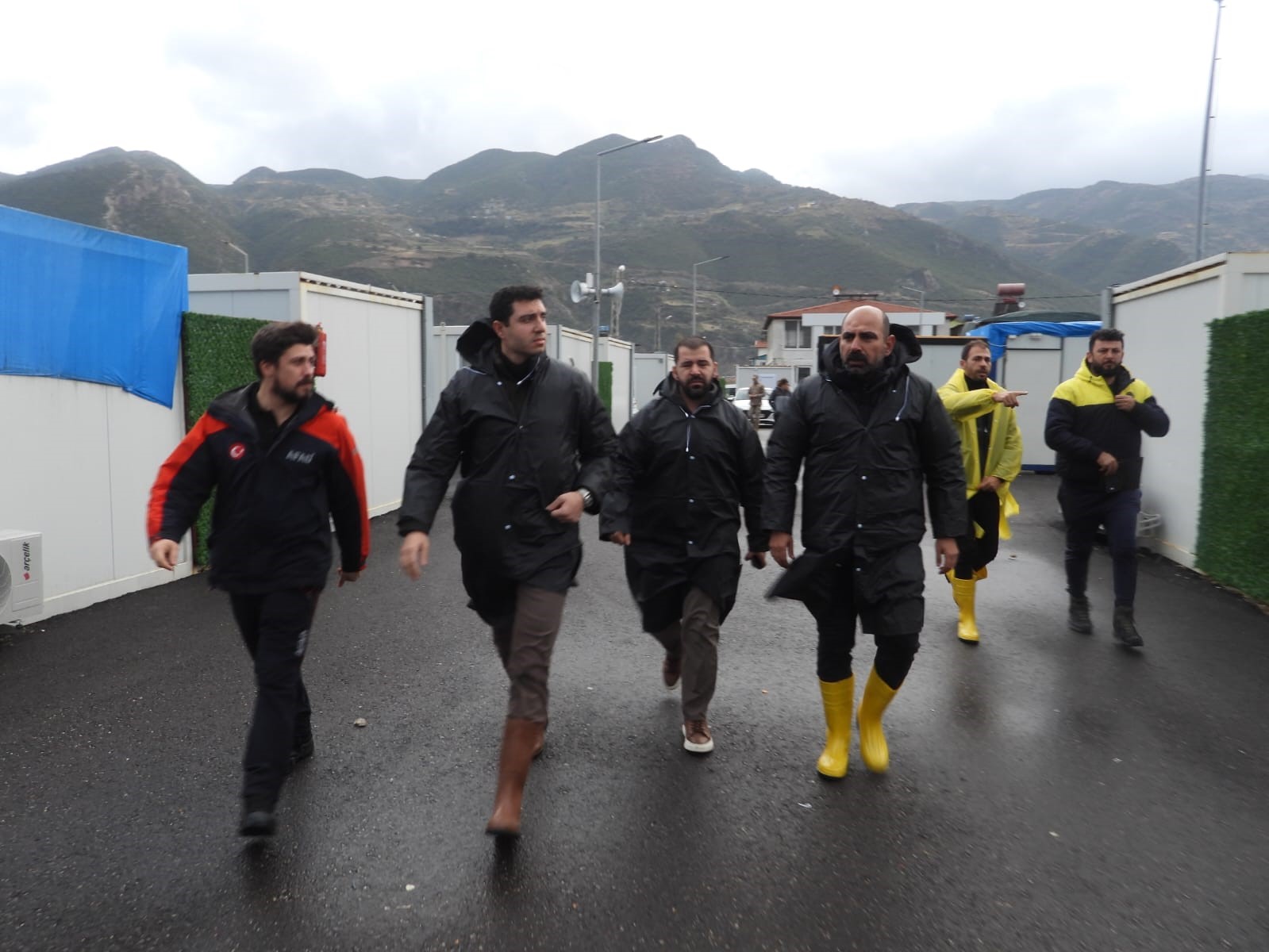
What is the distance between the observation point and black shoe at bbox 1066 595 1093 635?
651 cm

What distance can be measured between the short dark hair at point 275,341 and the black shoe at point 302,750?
156cm

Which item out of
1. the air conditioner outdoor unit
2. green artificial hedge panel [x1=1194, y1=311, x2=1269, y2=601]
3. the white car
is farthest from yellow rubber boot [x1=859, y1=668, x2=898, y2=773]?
the white car

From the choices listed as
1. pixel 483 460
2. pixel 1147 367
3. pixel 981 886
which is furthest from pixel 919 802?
pixel 1147 367

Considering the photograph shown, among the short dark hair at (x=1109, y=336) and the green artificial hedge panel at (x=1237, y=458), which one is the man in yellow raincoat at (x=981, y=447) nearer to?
the short dark hair at (x=1109, y=336)

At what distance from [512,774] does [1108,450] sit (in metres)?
4.50

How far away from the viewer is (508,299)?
3.75 metres

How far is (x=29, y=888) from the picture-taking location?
10.1 ft

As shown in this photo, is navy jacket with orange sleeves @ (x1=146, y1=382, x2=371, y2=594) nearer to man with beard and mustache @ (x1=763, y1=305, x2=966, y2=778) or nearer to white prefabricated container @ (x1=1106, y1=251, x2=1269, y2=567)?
man with beard and mustache @ (x1=763, y1=305, x2=966, y2=778)

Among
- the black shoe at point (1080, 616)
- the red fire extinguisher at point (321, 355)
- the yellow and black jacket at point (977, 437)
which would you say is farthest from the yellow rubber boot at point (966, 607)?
the red fire extinguisher at point (321, 355)

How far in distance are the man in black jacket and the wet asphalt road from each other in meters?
0.57

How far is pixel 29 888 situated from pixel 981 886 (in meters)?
2.96

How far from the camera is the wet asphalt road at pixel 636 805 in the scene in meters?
2.92

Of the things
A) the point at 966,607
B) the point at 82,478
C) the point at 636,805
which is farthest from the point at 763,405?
the point at 636,805

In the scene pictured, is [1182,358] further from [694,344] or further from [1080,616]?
[694,344]
